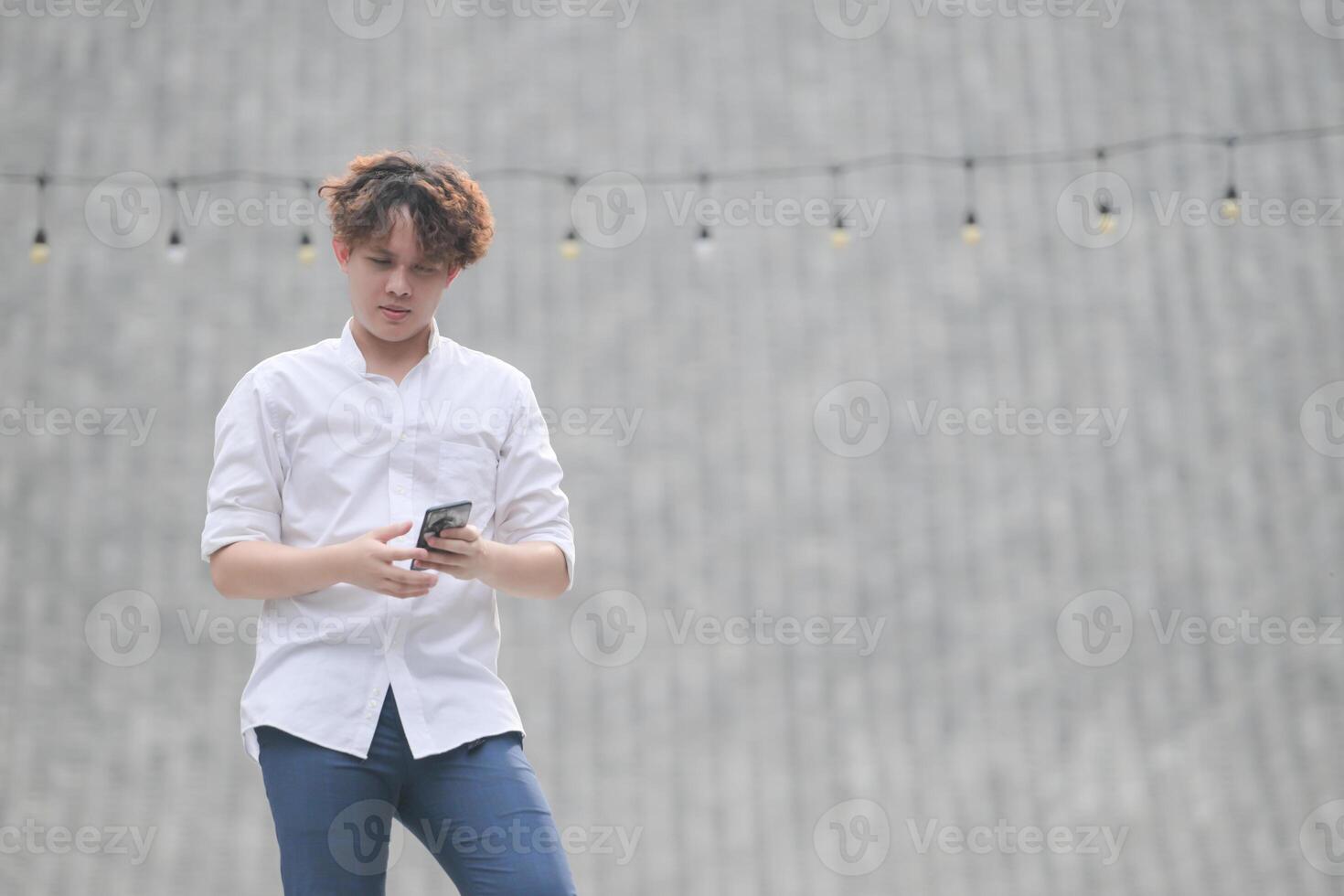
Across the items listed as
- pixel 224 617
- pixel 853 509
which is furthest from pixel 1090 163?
pixel 224 617

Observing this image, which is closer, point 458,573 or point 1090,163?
point 458,573

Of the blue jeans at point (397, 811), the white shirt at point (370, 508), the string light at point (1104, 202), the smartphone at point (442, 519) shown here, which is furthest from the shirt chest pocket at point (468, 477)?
the string light at point (1104, 202)

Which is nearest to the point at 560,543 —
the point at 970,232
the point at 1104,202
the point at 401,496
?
the point at 401,496

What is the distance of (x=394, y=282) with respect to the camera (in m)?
1.34

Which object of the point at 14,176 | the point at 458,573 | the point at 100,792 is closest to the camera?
the point at 458,573

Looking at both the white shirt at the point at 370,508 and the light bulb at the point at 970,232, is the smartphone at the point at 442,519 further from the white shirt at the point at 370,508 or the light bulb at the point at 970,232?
the light bulb at the point at 970,232

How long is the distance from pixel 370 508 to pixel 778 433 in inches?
107

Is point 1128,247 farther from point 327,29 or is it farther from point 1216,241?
point 327,29

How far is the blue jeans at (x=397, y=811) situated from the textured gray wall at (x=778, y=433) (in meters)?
2.51

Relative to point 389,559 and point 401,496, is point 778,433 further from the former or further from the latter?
point 389,559

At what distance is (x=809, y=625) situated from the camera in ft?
12.6

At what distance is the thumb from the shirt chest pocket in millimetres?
100

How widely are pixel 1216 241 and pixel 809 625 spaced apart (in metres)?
1.79

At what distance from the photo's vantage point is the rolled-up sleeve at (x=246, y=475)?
129 centimetres
